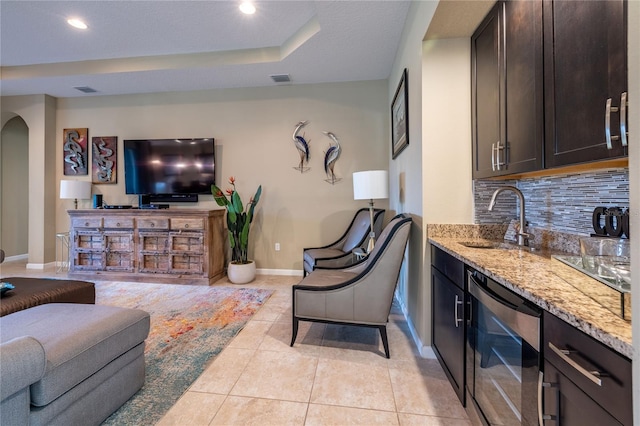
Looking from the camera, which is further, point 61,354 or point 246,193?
point 246,193

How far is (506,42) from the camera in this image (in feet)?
5.08

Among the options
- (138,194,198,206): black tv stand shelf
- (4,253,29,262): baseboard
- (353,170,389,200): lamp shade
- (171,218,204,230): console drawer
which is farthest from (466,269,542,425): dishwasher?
(4,253,29,262): baseboard

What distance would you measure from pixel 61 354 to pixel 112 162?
14.2ft

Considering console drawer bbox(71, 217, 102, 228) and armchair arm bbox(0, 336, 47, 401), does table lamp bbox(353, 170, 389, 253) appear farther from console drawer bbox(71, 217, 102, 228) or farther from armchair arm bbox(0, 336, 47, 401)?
console drawer bbox(71, 217, 102, 228)

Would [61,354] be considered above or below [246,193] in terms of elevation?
below

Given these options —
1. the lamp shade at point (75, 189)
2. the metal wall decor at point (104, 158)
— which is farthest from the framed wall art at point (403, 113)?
the lamp shade at point (75, 189)

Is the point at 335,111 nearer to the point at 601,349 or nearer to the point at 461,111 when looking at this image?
the point at 461,111

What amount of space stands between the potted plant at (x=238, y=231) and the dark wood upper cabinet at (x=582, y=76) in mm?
3297

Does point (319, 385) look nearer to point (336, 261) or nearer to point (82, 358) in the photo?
point (82, 358)

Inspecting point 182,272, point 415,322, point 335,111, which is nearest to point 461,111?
point 415,322

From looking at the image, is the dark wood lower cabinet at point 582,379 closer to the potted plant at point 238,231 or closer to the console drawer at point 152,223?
the potted plant at point 238,231

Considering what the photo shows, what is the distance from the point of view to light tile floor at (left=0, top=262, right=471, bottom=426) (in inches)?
56.3

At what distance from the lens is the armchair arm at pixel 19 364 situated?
94 cm

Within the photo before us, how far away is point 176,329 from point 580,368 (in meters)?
2.67
